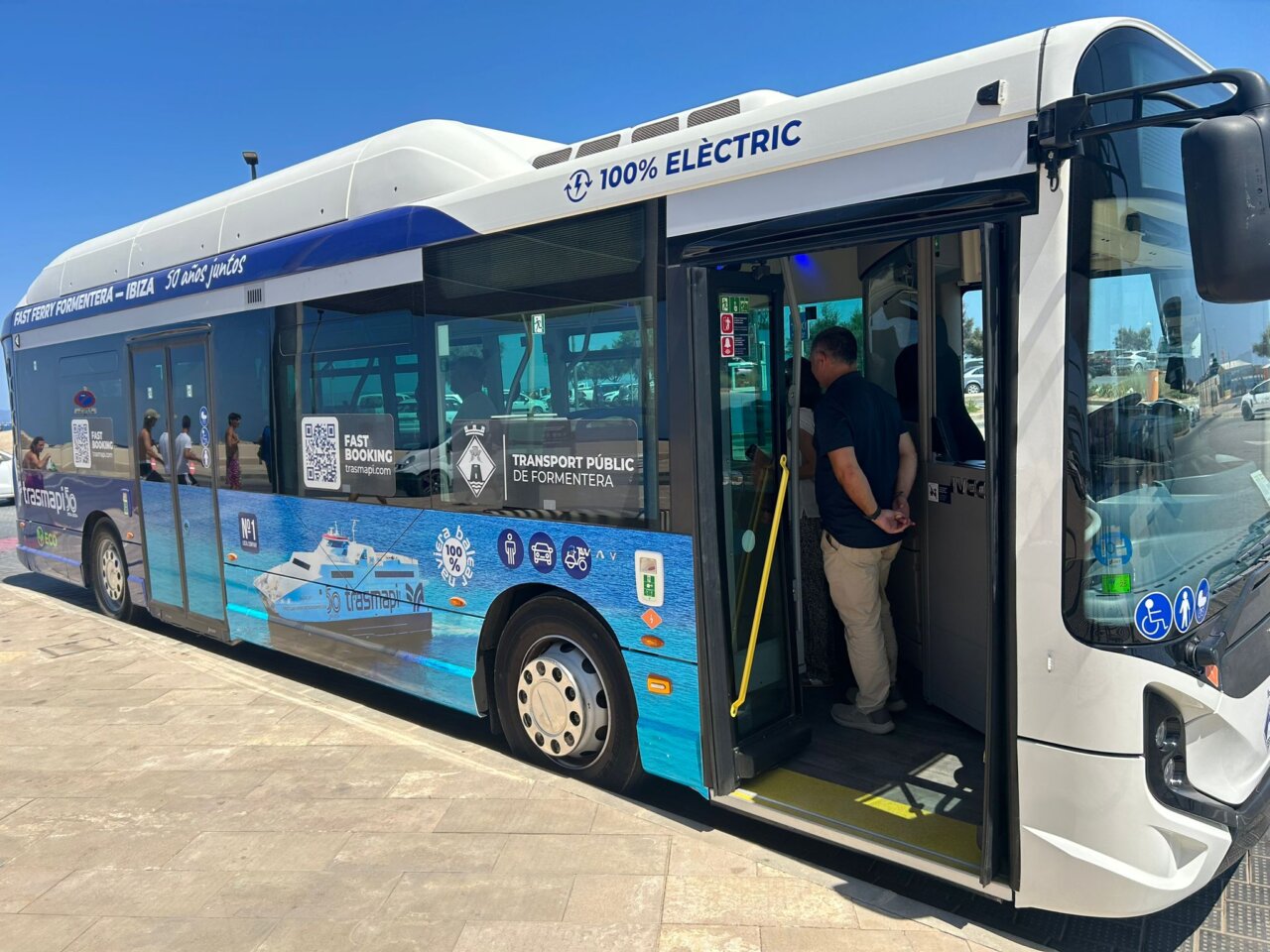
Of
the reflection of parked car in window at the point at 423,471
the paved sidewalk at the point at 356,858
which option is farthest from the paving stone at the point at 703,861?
the reflection of parked car in window at the point at 423,471

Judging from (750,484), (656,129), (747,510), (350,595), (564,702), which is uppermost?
(656,129)

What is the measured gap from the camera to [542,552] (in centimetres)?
446

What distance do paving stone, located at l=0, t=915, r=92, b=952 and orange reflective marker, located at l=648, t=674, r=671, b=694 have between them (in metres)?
2.36

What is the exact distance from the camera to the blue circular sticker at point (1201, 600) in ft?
9.89

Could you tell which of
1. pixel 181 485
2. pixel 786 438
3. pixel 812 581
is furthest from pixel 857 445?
pixel 181 485

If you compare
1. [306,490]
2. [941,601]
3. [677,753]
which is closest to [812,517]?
[941,601]

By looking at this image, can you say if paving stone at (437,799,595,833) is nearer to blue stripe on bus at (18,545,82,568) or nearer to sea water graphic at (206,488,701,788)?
sea water graphic at (206,488,701,788)

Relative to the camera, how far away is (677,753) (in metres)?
4.04

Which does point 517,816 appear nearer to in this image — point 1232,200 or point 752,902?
point 752,902

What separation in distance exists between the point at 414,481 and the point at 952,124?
331cm

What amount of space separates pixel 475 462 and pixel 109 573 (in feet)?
19.4

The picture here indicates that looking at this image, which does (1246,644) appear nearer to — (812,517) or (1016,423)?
(1016,423)

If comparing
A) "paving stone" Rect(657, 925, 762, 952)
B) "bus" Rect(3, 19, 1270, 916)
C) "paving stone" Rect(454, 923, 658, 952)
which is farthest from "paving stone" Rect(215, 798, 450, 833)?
"paving stone" Rect(657, 925, 762, 952)

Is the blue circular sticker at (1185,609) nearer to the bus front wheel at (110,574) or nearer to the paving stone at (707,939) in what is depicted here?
the paving stone at (707,939)
